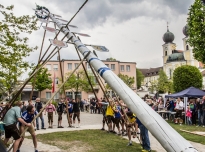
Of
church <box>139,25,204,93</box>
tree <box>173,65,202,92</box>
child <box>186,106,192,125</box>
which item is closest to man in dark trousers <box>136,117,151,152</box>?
child <box>186,106,192,125</box>

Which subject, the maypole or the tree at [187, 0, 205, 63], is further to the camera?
the tree at [187, 0, 205, 63]

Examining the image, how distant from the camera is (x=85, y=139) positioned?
10.4 m

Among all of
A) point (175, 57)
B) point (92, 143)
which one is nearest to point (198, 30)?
point (92, 143)

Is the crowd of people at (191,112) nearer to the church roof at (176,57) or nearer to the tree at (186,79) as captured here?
the tree at (186,79)

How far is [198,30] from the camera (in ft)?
62.2

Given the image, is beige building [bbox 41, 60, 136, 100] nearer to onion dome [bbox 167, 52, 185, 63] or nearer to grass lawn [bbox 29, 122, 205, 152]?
onion dome [bbox 167, 52, 185, 63]

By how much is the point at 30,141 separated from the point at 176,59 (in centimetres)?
9011

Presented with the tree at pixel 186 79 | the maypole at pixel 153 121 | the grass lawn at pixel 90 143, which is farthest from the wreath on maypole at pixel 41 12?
the tree at pixel 186 79

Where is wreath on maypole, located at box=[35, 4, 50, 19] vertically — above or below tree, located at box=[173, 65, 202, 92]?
above

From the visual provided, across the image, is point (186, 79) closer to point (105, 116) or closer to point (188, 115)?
point (188, 115)

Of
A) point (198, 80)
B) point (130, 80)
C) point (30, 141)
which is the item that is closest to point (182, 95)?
point (30, 141)

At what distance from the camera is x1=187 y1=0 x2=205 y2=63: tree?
18.9 metres

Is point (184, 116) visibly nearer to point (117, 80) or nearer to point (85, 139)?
point (85, 139)

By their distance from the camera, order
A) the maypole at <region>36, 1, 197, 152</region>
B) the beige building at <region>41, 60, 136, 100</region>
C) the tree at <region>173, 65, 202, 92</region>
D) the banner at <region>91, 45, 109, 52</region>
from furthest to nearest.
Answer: the beige building at <region>41, 60, 136, 100</region>, the tree at <region>173, 65, 202, 92</region>, the banner at <region>91, 45, 109, 52</region>, the maypole at <region>36, 1, 197, 152</region>
